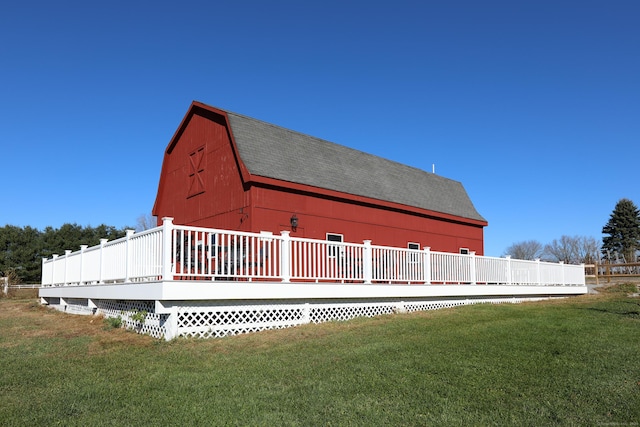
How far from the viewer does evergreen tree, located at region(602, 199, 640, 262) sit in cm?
5878

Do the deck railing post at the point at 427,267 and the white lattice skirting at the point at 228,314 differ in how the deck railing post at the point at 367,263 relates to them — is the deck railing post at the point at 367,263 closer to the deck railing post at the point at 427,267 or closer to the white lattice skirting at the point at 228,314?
the white lattice skirting at the point at 228,314

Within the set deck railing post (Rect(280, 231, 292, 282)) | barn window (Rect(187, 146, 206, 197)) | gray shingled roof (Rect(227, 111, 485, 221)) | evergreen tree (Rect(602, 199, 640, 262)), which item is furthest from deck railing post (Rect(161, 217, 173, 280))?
evergreen tree (Rect(602, 199, 640, 262))

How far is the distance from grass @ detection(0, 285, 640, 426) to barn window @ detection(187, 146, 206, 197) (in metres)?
6.15

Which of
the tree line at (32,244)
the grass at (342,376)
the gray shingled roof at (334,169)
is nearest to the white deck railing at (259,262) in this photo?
the grass at (342,376)

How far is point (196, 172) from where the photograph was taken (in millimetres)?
14906

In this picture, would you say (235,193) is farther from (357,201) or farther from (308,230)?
(357,201)

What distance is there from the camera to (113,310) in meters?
11.3

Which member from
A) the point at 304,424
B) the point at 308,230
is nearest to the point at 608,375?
the point at 304,424

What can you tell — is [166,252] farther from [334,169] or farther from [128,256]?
[334,169]

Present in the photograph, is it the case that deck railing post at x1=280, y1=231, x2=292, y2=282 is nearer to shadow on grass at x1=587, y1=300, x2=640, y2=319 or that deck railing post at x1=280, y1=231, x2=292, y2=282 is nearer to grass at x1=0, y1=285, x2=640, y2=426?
grass at x1=0, y1=285, x2=640, y2=426

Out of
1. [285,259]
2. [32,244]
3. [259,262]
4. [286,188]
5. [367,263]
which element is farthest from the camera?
[32,244]

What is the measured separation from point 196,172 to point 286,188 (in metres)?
3.43

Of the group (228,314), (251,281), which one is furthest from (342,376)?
(228,314)

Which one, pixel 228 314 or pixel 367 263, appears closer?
pixel 228 314
